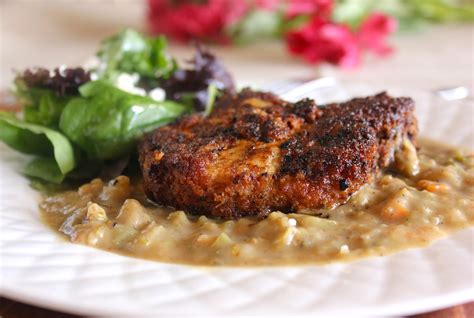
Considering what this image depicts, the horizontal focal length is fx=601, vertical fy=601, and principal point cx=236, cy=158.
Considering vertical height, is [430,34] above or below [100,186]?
above

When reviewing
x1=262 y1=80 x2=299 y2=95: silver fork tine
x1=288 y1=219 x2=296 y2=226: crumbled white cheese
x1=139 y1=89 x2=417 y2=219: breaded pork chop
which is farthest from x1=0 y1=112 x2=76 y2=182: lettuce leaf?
x1=262 y1=80 x2=299 y2=95: silver fork tine

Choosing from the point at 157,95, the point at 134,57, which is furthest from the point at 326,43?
the point at 157,95

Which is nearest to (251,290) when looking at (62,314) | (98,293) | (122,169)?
(98,293)

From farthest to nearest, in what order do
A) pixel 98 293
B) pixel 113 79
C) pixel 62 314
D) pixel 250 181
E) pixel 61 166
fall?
1. pixel 113 79
2. pixel 61 166
3. pixel 250 181
4. pixel 62 314
5. pixel 98 293

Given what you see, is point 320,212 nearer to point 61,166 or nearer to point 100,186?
point 100,186

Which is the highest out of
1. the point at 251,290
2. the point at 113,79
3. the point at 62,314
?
the point at 113,79

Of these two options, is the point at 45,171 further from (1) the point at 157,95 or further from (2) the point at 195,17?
(2) the point at 195,17

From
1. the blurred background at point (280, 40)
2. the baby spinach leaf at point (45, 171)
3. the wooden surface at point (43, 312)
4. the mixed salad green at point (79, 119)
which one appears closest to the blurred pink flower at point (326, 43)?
the blurred background at point (280, 40)

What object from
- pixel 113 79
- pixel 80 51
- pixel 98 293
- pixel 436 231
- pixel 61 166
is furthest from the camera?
pixel 80 51
